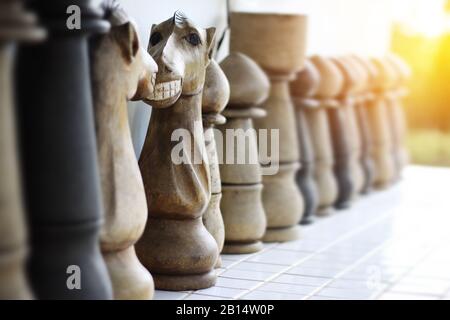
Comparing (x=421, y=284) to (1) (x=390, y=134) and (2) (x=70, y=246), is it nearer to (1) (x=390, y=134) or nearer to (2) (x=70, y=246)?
(2) (x=70, y=246)

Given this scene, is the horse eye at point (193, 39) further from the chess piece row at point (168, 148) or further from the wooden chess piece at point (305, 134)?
the wooden chess piece at point (305, 134)

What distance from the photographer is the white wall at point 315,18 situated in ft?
8.65

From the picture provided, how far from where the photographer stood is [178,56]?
7.37 ft

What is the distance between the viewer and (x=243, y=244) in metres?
2.77

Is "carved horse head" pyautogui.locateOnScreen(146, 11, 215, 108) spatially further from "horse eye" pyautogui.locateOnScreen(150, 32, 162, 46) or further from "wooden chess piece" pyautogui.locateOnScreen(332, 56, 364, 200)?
"wooden chess piece" pyautogui.locateOnScreen(332, 56, 364, 200)

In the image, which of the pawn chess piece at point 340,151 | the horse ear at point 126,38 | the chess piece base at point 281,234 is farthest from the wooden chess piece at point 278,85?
the horse ear at point 126,38

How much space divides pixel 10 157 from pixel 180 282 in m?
0.94

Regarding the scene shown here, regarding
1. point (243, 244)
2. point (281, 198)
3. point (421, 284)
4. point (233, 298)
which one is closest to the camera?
point (233, 298)

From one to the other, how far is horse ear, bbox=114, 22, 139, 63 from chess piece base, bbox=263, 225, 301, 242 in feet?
3.91

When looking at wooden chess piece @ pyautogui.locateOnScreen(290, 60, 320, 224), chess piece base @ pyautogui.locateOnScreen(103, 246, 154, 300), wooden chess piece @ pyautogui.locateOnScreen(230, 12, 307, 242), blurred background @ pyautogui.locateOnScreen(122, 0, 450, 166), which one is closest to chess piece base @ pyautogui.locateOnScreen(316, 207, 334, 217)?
wooden chess piece @ pyautogui.locateOnScreen(290, 60, 320, 224)

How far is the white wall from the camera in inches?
104

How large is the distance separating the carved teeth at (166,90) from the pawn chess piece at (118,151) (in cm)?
18
